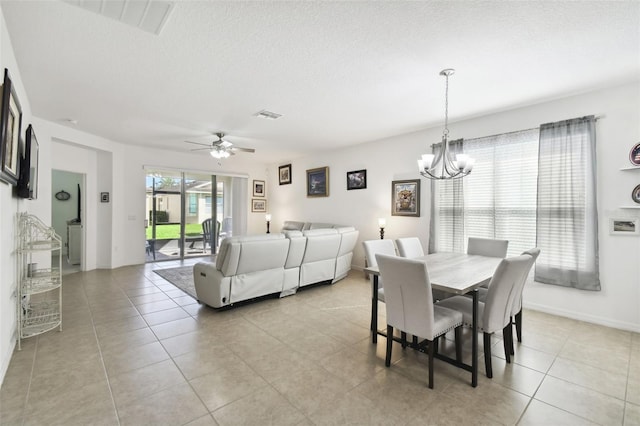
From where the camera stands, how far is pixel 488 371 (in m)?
2.23

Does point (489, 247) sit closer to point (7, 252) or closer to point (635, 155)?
point (635, 155)

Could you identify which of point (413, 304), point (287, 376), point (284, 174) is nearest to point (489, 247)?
point (413, 304)

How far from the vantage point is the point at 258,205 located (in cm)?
844

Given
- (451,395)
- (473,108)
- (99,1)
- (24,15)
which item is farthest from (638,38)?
(24,15)

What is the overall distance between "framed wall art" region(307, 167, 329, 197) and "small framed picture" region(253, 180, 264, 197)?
1899mm

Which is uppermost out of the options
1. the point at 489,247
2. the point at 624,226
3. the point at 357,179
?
the point at 357,179

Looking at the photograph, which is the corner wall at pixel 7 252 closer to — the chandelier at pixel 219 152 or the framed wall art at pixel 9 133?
the framed wall art at pixel 9 133

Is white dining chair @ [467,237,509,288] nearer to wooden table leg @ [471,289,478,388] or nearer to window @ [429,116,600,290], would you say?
window @ [429,116,600,290]

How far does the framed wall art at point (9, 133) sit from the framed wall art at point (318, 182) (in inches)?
200

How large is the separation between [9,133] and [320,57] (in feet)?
8.24

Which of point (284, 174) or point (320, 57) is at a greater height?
point (320, 57)

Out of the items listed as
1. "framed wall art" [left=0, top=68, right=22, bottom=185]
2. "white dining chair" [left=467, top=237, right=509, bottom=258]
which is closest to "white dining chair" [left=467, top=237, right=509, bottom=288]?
"white dining chair" [left=467, top=237, right=509, bottom=258]

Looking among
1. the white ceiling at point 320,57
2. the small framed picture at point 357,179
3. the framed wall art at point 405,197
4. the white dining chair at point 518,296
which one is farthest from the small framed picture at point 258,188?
the white dining chair at point 518,296

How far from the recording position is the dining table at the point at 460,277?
2113 millimetres
